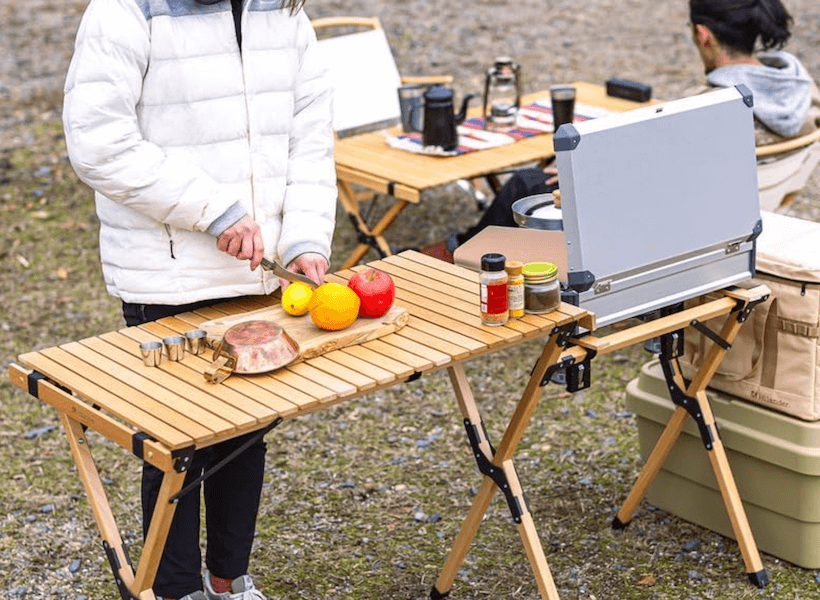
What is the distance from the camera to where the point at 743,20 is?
4.64 m

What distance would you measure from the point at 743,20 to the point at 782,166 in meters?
0.58

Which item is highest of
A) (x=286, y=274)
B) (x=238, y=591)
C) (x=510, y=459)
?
(x=286, y=274)

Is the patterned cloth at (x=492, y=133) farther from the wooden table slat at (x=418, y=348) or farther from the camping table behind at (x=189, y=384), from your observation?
the wooden table slat at (x=418, y=348)

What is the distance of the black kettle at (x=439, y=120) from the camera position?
5.11m

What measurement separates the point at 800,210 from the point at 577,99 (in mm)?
1537

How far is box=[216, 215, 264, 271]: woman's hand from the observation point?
297cm

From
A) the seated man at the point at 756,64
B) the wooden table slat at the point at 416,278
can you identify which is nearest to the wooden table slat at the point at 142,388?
the wooden table slat at the point at 416,278

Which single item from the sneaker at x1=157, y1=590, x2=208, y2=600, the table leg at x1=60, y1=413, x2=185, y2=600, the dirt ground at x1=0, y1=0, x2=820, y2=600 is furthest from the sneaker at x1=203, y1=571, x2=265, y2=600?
the table leg at x1=60, y1=413, x2=185, y2=600

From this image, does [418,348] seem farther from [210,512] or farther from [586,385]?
[210,512]

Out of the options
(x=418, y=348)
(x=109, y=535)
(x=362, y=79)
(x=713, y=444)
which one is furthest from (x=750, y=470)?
(x=362, y=79)

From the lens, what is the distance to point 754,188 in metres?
3.33

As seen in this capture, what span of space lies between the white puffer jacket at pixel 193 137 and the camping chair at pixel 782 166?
2.19m

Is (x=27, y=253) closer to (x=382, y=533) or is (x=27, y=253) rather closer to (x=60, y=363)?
(x=382, y=533)

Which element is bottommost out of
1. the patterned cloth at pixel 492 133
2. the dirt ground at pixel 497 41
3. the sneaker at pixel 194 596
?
the dirt ground at pixel 497 41
